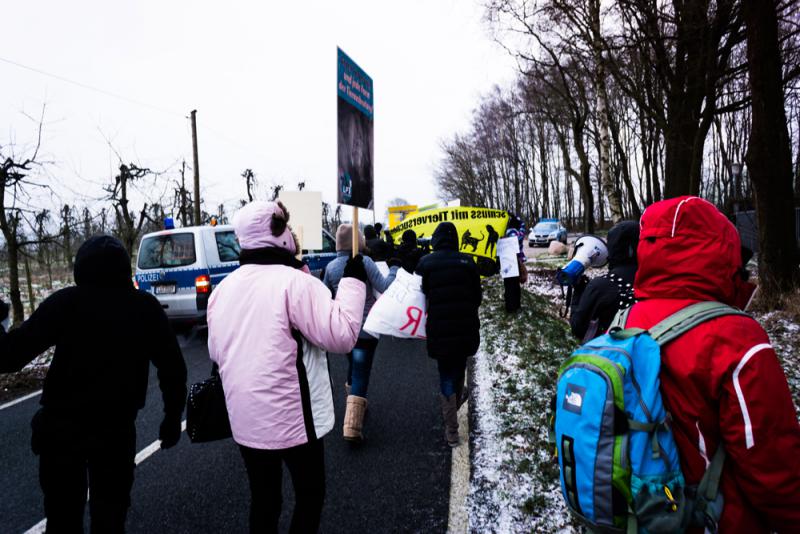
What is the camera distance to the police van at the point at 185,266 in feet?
26.4

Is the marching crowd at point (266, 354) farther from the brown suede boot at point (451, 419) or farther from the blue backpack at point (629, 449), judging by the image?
the brown suede boot at point (451, 419)

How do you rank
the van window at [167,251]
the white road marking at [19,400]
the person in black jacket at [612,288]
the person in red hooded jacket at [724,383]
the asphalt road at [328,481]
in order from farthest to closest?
the van window at [167,251] → the white road marking at [19,400] → the asphalt road at [328,481] → the person in black jacket at [612,288] → the person in red hooded jacket at [724,383]

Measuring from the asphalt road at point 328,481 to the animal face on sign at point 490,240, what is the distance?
3.41 meters

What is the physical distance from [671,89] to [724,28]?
143 centimetres

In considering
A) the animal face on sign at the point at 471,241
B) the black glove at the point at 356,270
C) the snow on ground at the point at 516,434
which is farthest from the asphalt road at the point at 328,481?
the animal face on sign at the point at 471,241

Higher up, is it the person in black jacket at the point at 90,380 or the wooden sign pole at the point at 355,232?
the wooden sign pole at the point at 355,232

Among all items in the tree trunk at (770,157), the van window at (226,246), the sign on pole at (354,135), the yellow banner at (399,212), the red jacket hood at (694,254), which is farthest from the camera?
the yellow banner at (399,212)

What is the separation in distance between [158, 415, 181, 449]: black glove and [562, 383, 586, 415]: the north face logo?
2076 mm

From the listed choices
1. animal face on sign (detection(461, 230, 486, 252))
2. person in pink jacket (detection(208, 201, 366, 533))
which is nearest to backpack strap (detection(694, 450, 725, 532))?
person in pink jacket (detection(208, 201, 366, 533))

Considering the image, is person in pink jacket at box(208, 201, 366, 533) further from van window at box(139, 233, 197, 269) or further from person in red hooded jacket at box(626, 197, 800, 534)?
van window at box(139, 233, 197, 269)

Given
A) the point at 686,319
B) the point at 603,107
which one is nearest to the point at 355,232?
the point at 686,319

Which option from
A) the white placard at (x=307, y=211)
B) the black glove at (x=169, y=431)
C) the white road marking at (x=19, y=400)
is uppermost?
the white placard at (x=307, y=211)

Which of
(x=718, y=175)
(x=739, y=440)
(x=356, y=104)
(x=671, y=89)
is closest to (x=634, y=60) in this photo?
(x=671, y=89)

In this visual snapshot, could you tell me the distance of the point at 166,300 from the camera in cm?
811
